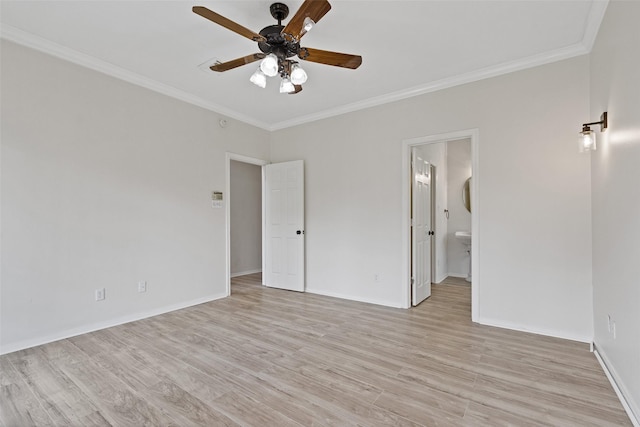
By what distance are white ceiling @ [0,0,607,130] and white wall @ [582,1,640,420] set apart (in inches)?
17.6

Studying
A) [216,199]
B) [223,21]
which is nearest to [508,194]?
[223,21]

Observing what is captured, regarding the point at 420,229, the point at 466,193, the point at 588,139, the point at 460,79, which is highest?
the point at 460,79

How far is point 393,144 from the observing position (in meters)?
3.92

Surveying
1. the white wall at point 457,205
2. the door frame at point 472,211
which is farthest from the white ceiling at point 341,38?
the white wall at point 457,205

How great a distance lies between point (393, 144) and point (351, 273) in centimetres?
189

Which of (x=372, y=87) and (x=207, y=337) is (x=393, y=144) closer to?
(x=372, y=87)

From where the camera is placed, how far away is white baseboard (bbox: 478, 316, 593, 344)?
2771 millimetres

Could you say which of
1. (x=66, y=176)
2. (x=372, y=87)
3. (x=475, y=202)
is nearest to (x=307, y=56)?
(x=372, y=87)

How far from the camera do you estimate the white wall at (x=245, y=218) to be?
6.14 meters

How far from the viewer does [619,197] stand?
6.48 ft

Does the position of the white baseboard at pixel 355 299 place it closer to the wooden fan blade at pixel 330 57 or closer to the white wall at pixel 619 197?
the white wall at pixel 619 197

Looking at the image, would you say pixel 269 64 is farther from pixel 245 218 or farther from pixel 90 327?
pixel 245 218

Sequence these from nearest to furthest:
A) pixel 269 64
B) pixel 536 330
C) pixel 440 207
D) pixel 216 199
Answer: pixel 269 64 < pixel 536 330 < pixel 216 199 < pixel 440 207

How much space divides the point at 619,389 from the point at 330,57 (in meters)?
3.04
